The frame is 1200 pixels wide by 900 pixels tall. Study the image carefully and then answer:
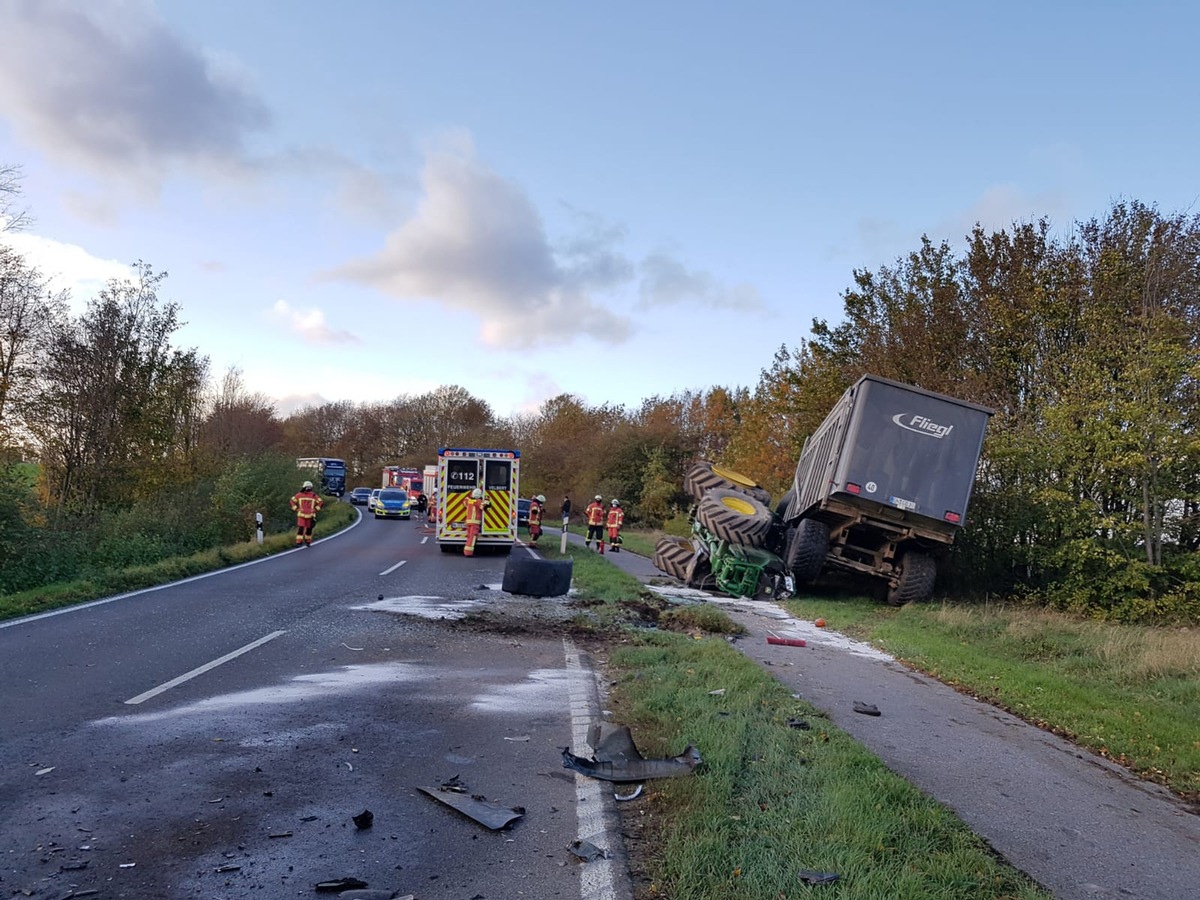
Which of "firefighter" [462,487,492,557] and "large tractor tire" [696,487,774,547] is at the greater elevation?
"large tractor tire" [696,487,774,547]

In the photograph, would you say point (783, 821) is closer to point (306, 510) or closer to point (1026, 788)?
point (1026, 788)

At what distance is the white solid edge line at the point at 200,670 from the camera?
671 centimetres

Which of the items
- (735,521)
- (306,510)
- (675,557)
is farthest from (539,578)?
(306,510)

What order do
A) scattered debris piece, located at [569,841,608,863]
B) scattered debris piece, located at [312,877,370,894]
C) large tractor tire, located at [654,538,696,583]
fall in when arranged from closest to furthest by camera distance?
scattered debris piece, located at [312,877,370,894]
scattered debris piece, located at [569,841,608,863]
large tractor tire, located at [654,538,696,583]

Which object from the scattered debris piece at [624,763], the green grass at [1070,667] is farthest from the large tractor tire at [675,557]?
the scattered debris piece at [624,763]

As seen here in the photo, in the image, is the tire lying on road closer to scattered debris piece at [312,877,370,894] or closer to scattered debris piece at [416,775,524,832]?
scattered debris piece at [416,775,524,832]

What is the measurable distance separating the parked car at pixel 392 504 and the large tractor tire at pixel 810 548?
3671 centimetres

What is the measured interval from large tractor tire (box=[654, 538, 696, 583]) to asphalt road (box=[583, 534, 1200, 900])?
9.00 meters

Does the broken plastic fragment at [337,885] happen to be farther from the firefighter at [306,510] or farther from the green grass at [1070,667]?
the firefighter at [306,510]

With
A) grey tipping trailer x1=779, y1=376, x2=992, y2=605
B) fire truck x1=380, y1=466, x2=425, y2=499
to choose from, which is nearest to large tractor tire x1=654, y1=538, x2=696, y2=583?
grey tipping trailer x1=779, y1=376, x2=992, y2=605

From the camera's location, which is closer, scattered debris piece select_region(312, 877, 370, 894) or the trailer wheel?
scattered debris piece select_region(312, 877, 370, 894)

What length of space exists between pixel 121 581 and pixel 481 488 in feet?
36.4

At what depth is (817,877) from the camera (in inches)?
151

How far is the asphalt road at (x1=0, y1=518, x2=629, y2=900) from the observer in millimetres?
3836
